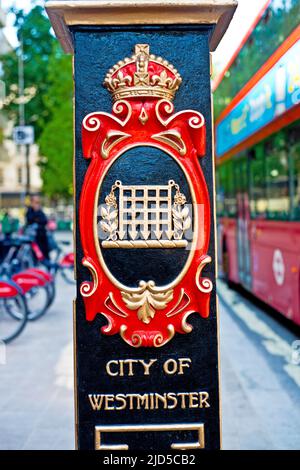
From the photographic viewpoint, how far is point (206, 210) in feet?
9.21

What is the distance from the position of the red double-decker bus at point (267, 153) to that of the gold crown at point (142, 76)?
3.73 metres

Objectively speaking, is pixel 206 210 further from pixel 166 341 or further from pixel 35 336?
pixel 35 336

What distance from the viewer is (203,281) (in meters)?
2.80

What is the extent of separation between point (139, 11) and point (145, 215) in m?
0.86

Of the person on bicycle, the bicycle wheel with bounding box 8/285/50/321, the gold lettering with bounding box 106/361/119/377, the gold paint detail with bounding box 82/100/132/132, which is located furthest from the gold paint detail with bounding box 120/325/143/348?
the person on bicycle

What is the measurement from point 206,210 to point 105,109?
62 centimetres

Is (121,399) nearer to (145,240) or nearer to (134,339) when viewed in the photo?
(134,339)

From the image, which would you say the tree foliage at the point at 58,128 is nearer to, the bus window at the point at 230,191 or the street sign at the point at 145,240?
the bus window at the point at 230,191

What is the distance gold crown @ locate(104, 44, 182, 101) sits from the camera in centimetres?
276

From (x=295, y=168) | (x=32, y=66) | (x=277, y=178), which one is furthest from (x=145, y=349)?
(x=32, y=66)

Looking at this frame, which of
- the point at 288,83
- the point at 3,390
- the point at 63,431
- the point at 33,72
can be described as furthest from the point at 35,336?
the point at 33,72

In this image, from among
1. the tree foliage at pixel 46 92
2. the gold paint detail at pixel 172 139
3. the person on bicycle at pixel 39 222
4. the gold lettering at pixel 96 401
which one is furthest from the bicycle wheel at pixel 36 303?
the tree foliage at pixel 46 92

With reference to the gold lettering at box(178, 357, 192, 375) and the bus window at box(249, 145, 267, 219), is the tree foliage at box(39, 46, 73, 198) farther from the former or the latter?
the gold lettering at box(178, 357, 192, 375)

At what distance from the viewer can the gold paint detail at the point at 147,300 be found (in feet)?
9.15
